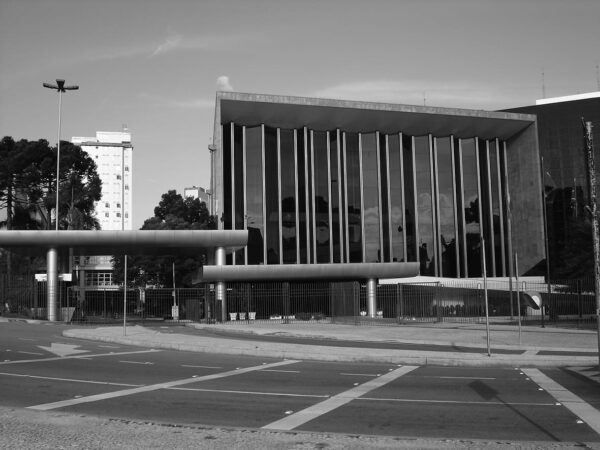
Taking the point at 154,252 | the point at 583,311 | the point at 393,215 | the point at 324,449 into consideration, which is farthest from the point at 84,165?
the point at 324,449

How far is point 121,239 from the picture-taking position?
36531 mm

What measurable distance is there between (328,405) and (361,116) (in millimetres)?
46587

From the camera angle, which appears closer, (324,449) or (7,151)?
(324,449)

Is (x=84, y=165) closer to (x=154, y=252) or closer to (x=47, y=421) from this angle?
(x=154, y=252)

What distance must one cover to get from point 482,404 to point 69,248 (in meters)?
33.8

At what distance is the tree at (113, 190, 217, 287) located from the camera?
64.2m

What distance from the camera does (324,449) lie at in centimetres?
675

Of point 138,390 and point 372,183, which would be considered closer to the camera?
point 138,390

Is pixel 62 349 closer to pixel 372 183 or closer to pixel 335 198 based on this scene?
pixel 335 198

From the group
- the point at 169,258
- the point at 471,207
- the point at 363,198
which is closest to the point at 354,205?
the point at 363,198

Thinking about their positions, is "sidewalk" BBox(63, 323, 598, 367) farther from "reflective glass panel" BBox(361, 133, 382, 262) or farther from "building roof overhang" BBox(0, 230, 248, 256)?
"reflective glass panel" BBox(361, 133, 382, 262)

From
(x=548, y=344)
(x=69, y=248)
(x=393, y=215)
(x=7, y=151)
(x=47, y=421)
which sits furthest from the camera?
(x=7, y=151)

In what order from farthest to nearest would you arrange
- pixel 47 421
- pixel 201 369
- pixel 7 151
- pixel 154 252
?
pixel 7 151 < pixel 154 252 < pixel 201 369 < pixel 47 421

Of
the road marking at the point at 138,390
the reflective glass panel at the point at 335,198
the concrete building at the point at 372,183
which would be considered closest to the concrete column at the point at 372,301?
the concrete building at the point at 372,183
